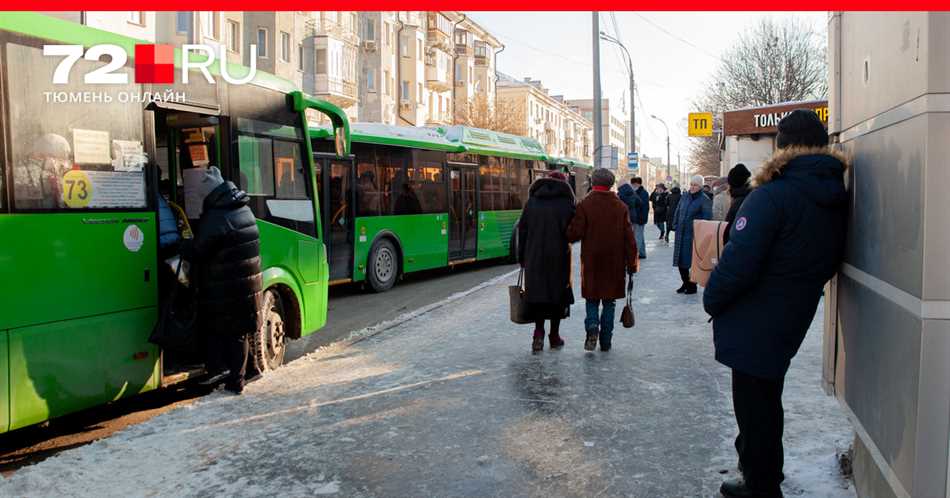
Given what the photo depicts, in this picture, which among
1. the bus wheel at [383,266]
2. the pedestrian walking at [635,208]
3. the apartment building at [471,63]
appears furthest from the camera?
the apartment building at [471,63]

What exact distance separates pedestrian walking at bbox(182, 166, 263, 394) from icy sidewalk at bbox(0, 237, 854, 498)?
1.77 feet

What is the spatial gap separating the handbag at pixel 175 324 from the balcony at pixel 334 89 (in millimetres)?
37664

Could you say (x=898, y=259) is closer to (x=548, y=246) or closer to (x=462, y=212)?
(x=548, y=246)

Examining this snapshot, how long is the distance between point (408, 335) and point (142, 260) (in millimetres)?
3650

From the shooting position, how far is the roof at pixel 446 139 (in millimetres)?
14547

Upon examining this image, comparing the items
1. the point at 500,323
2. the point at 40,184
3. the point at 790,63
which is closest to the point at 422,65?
the point at 790,63

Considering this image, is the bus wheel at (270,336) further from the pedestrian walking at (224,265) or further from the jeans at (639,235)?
the jeans at (639,235)

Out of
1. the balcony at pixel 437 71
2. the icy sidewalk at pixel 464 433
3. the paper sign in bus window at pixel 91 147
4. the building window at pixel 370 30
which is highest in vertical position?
the building window at pixel 370 30

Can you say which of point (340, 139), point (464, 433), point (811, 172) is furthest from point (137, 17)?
point (811, 172)

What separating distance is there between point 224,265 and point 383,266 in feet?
27.9

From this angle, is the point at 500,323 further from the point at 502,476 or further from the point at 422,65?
the point at 422,65

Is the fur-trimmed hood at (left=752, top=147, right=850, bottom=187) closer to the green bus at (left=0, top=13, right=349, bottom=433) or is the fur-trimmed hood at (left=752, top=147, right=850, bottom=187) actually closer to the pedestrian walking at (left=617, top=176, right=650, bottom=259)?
the green bus at (left=0, top=13, right=349, bottom=433)

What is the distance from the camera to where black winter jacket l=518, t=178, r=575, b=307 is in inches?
305

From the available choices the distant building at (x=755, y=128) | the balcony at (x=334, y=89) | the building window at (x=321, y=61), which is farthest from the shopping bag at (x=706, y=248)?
the building window at (x=321, y=61)
